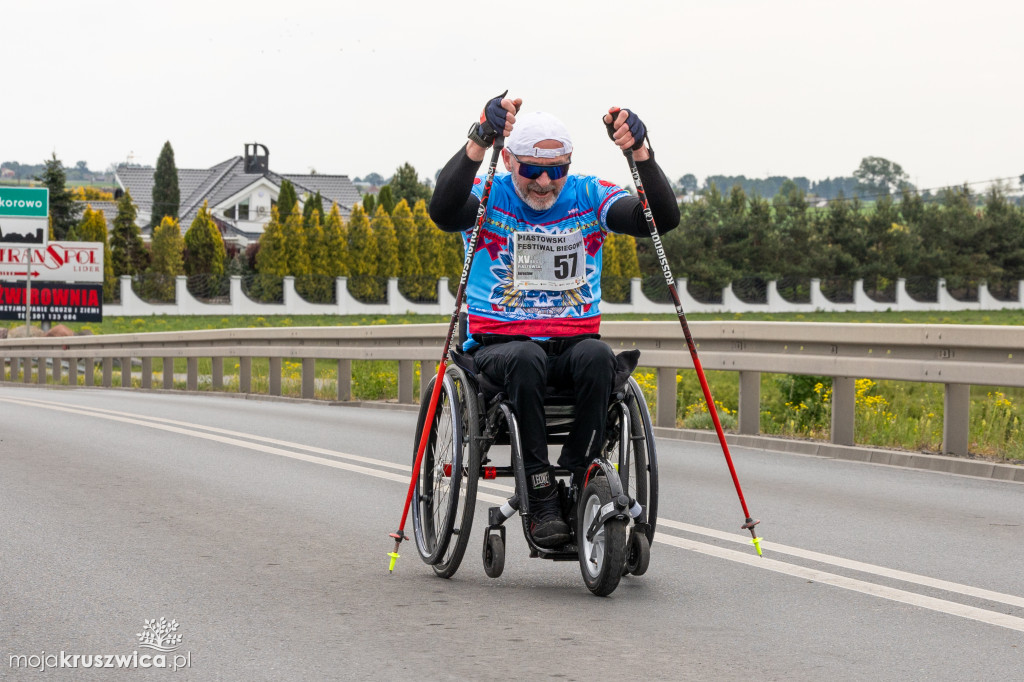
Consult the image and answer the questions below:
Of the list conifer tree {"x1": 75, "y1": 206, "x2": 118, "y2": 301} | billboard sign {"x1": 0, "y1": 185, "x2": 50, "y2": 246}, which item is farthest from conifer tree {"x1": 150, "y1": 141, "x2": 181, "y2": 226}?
billboard sign {"x1": 0, "y1": 185, "x2": 50, "y2": 246}

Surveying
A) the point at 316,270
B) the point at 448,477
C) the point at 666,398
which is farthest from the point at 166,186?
the point at 448,477

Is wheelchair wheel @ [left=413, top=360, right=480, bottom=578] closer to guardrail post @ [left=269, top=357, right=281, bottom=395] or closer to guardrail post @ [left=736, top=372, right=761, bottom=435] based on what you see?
guardrail post @ [left=736, top=372, right=761, bottom=435]

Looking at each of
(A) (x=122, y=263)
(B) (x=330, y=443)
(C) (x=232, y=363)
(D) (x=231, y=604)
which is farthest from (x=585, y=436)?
(A) (x=122, y=263)

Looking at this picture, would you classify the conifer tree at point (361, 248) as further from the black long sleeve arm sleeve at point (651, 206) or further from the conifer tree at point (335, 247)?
the black long sleeve arm sleeve at point (651, 206)

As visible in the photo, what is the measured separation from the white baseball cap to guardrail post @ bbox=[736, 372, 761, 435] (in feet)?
21.8

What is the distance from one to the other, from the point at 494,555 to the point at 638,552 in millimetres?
549

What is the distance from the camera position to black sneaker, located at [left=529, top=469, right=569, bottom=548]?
18.3 ft

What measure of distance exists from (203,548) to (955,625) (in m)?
3.26

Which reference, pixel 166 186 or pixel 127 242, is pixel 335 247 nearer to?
pixel 127 242

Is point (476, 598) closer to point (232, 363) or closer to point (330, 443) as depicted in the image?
point (330, 443)

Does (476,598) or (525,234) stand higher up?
(525,234)

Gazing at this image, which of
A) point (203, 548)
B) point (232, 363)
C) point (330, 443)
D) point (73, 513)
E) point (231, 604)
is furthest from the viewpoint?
point (232, 363)

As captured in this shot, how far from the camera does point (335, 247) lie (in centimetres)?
6719

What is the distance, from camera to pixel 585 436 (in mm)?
5680
